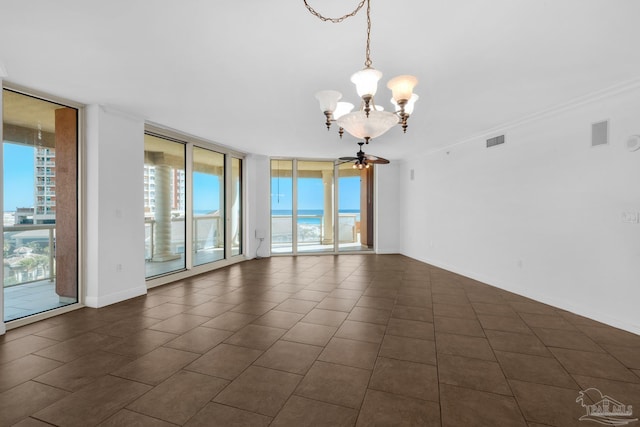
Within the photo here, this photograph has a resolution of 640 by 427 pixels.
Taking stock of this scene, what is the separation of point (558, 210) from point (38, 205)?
631 cm

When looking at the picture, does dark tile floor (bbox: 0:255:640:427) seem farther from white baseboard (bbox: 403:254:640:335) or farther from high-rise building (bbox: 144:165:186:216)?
high-rise building (bbox: 144:165:186:216)

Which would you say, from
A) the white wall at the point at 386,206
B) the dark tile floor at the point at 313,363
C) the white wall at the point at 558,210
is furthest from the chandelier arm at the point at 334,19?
the white wall at the point at 386,206

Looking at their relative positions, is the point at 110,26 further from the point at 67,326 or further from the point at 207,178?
the point at 207,178

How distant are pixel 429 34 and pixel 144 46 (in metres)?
2.20

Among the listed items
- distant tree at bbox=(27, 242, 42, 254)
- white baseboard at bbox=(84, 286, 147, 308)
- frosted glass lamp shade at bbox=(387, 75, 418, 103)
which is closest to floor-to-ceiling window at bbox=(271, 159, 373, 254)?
white baseboard at bbox=(84, 286, 147, 308)

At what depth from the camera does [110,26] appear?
7.04ft

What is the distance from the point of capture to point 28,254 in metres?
3.52

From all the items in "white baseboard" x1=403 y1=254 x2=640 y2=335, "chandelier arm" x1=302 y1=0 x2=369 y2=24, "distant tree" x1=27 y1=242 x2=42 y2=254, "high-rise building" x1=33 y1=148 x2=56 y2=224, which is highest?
"chandelier arm" x1=302 y1=0 x2=369 y2=24

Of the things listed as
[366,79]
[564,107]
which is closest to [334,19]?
[366,79]

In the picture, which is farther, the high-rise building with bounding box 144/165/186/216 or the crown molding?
the high-rise building with bounding box 144/165/186/216

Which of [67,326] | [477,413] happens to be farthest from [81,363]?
[477,413]

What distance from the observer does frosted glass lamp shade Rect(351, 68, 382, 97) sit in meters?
2.10
